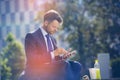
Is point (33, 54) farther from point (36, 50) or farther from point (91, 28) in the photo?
point (91, 28)

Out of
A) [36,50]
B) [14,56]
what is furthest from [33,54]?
[14,56]

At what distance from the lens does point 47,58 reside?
230 centimetres

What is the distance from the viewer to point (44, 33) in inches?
95.1

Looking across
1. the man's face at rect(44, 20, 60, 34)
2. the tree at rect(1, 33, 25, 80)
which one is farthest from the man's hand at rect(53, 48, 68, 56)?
the tree at rect(1, 33, 25, 80)

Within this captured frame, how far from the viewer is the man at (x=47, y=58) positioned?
7.09ft

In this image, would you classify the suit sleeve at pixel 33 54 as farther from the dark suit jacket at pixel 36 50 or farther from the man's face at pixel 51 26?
the man's face at pixel 51 26

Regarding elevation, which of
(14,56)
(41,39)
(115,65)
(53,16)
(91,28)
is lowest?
(115,65)

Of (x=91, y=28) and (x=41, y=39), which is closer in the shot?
(x=41, y=39)

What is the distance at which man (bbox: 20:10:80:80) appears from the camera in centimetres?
216

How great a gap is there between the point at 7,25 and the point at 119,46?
1581 inches

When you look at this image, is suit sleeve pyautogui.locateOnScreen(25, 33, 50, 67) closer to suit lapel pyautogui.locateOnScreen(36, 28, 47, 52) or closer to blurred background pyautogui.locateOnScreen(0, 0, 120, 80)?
suit lapel pyautogui.locateOnScreen(36, 28, 47, 52)

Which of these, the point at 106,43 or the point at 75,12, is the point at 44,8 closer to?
the point at 75,12

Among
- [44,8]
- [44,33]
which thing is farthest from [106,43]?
[44,33]

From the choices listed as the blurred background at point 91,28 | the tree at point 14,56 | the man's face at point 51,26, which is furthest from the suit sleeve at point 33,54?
the tree at point 14,56
